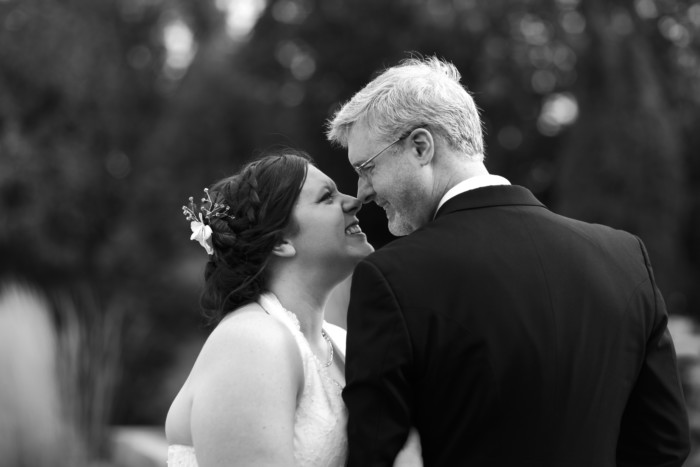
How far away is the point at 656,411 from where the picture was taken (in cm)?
254

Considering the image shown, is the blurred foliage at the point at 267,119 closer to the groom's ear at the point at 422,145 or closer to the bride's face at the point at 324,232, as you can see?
the bride's face at the point at 324,232

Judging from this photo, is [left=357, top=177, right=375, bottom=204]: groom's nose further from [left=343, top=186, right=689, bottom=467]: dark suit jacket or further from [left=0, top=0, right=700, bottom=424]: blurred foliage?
[left=0, top=0, right=700, bottom=424]: blurred foliage

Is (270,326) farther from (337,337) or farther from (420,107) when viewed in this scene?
(420,107)

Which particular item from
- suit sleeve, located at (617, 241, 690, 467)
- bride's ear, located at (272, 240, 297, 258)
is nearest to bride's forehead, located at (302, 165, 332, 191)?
bride's ear, located at (272, 240, 297, 258)

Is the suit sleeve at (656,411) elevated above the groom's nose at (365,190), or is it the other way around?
the groom's nose at (365,190)

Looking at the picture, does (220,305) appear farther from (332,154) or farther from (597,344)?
(332,154)

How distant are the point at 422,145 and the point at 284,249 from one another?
2.04 ft

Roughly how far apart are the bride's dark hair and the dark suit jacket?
2.04 feet

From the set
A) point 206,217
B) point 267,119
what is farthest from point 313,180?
point 267,119

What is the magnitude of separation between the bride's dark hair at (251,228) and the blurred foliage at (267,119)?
740 centimetres

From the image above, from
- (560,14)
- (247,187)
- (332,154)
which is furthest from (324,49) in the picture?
(247,187)

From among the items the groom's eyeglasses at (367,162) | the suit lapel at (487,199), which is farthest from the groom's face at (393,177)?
the suit lapel at (487,199)

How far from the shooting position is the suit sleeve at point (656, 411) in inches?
99.3

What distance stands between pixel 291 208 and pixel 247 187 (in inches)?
6.6
